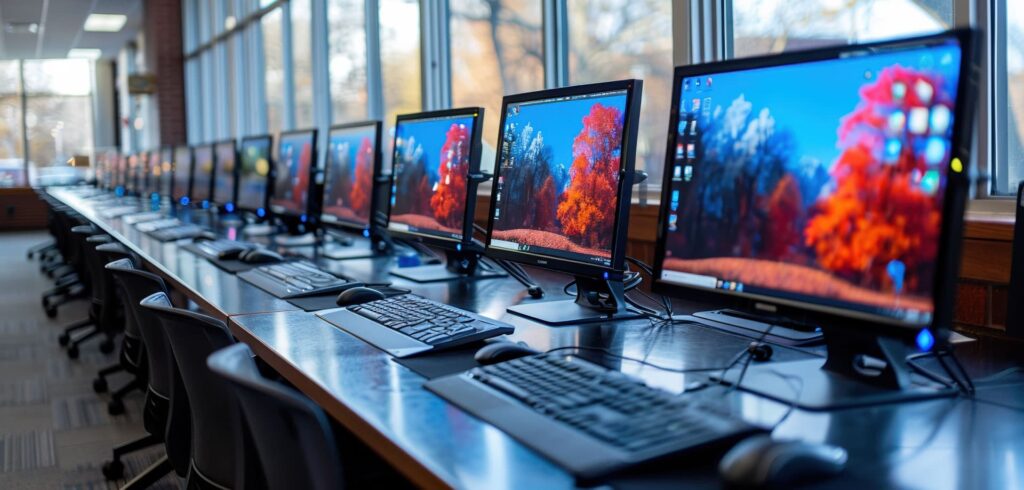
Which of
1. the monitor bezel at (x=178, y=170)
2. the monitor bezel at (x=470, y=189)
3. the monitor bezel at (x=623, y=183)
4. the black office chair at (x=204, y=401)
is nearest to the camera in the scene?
the black office chair at (x=204, y=401)

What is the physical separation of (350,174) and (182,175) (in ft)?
11.7

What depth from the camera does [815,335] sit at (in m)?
1.71

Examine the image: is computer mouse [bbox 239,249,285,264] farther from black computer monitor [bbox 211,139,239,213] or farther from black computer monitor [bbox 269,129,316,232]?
black computer monitor [bbox 211,139,239,213]

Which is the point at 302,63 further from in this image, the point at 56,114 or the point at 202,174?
the point at 56,114

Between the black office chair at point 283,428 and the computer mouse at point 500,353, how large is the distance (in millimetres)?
373

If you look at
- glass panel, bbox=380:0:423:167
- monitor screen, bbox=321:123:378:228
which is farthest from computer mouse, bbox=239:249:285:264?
glass panel, bbox=380:0:423:167

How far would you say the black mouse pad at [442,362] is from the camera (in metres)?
1.55

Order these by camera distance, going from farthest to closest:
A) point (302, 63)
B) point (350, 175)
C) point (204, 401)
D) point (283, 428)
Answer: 1. point (302, 63)
2. point (350, 175)
3. point (204, 401)
4. point (283, 428)

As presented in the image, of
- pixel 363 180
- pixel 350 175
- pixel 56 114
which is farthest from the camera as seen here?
pixel 56 114

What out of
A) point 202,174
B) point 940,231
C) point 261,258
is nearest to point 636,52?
point 261,258

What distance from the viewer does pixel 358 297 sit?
225 cm

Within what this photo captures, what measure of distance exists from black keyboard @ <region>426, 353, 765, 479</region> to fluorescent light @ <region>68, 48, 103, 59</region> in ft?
53.1

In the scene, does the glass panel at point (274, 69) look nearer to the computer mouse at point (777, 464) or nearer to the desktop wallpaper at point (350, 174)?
the desktop wallpaper at point (350, 174)

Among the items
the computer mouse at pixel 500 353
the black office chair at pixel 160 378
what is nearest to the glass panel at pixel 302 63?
the black office chair at pixel 160 378
